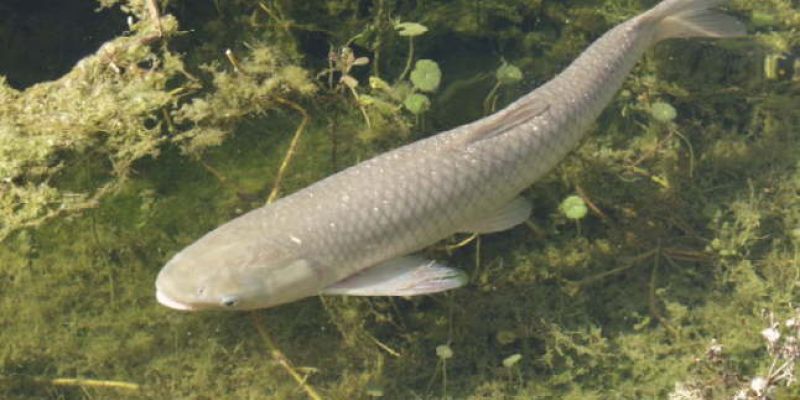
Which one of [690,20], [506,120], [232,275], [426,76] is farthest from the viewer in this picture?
[690,20]

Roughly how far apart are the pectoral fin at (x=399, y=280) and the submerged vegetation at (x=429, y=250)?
0.60m

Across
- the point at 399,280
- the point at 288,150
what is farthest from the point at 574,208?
the point at 288,150

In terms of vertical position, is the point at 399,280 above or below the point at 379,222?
below

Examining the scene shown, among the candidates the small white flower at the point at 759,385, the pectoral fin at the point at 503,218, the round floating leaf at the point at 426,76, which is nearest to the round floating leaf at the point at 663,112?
the pectoral fin at the point at 503,218

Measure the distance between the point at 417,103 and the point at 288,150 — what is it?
0.93 meters

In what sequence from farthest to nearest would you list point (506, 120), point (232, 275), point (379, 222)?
1. point (506, 120)
2. point (379, 222)
3. point (232, 275)

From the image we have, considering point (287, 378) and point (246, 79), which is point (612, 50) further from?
point (287, 378)

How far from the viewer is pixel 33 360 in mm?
4457

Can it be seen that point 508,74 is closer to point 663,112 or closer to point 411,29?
point 411,29

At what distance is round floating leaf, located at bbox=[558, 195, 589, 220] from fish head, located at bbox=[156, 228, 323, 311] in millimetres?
1810

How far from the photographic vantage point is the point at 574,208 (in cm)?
492

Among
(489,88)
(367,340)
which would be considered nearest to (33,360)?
(367,340)

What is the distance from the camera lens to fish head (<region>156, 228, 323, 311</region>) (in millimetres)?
3896

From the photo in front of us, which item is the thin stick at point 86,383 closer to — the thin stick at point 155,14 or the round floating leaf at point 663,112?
the thin stick at point 155,14
